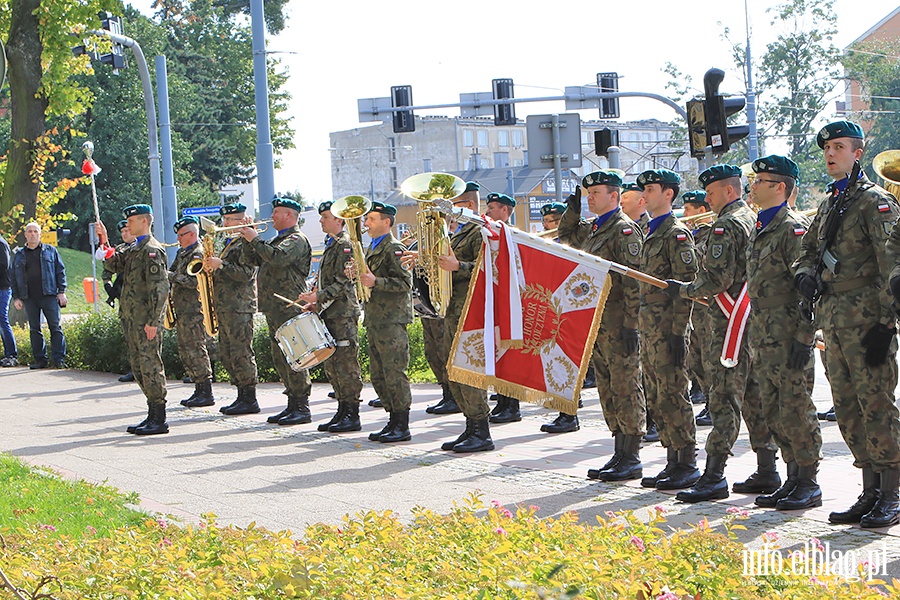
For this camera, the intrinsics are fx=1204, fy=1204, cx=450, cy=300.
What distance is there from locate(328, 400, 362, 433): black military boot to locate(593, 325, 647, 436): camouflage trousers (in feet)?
12.5

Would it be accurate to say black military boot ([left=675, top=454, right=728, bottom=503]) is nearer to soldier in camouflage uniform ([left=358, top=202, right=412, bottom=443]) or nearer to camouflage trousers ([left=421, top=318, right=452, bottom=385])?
soldier in camouflage uniform ([left=358, top=202, right=412, bottom=443])

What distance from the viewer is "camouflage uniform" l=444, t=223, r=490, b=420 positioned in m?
10.7

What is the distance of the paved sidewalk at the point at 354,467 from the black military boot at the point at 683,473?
0.11m

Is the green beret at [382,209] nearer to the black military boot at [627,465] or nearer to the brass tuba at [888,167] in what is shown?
the black military boot at [627,465]

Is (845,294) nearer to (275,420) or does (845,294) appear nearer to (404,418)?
(404,418)

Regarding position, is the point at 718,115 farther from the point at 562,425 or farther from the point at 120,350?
the point at 120,350

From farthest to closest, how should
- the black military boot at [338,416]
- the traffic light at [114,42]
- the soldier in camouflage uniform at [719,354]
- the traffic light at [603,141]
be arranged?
1. the traffic light at [114,42]
2. the traffic light at [603,141]
3. the black military boot at [338,416]
4. the soldier in camouflage uniform at [719,354]

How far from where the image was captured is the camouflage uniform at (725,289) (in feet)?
26.9

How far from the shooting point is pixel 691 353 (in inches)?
451

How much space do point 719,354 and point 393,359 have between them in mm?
3814

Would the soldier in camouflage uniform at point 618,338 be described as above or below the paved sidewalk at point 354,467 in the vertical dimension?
above

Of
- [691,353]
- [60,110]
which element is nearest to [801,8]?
[60,110]

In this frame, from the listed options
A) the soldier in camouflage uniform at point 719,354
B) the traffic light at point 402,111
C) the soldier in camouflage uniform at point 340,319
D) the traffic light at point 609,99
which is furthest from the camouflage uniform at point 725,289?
the traffic light at point 402,111

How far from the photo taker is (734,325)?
326 inches
